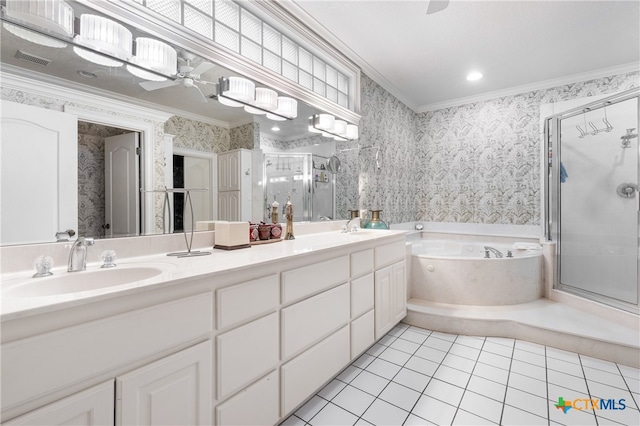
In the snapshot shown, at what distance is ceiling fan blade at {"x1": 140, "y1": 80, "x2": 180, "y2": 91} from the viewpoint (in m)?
1.47

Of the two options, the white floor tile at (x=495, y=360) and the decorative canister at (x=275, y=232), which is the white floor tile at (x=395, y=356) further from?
the decorative canister at (x=275, y=232)

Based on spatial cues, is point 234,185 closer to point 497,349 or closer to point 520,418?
point 520,418

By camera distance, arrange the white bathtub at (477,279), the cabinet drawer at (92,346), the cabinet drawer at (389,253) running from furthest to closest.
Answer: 1. the white bathtub at (477,279)
2. the cabinet drawer at (389,253)
3. the cabinet drawer at (92,346)

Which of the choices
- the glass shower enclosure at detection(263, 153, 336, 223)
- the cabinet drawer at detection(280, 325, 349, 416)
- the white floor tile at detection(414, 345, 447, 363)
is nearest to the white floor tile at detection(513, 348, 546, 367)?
the white floor tile at detection(414, 345, 447, 363)

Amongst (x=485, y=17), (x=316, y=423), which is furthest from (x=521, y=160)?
(x=316, y=423)

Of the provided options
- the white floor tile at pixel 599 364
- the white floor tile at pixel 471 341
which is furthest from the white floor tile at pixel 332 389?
the white floor tile at pixel 599 364

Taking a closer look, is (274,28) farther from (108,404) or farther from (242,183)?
(108,404)

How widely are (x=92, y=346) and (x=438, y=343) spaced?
229cm

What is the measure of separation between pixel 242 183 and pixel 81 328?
1271 mm

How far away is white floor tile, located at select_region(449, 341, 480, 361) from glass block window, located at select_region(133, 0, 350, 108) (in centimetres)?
238

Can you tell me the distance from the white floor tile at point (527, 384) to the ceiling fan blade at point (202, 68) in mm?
2596

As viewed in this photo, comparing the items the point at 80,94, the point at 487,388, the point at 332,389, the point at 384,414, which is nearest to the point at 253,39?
the point at 80,94

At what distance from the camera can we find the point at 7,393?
660mm

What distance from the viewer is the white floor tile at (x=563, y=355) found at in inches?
81.8
